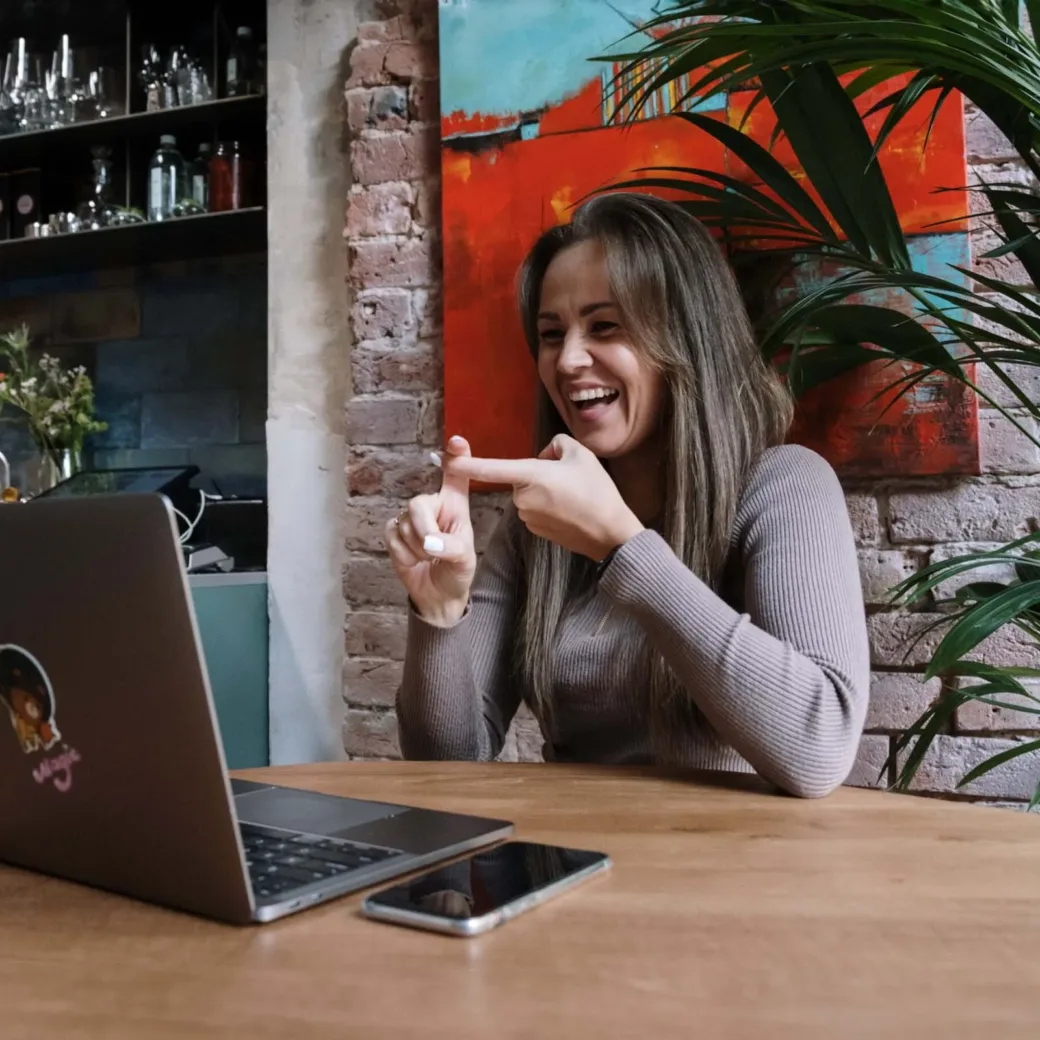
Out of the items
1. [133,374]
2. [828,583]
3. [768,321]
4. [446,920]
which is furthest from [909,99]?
[133,374]

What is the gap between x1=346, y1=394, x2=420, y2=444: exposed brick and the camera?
1875mm

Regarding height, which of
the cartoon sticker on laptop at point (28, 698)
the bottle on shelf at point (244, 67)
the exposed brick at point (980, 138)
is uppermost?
the bottle on shelf at point (244, 67)

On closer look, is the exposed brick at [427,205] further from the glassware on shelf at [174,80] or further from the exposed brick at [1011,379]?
the exposed brick at [1011,379]

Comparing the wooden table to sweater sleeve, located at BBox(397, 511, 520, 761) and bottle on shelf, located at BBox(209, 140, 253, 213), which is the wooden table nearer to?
sweater sleeve, located at BBox(397, 511, 520, 761)

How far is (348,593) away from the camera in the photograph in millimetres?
1920

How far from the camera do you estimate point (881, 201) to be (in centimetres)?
133

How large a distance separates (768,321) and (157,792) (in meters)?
1.29

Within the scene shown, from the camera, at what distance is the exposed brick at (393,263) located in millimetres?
1875

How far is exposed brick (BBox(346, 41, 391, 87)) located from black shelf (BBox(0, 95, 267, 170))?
1.00 ft

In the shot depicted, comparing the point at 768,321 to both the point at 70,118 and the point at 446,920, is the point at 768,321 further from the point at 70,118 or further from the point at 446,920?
the point at 70,118

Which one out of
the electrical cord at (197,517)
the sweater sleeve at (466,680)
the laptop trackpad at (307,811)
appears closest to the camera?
the laptop trackpad at (307,811)

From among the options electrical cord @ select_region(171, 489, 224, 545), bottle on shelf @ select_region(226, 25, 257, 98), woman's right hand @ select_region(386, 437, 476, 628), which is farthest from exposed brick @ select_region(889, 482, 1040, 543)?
bottle on shelf @ select_region(226, 25, 257, 98)

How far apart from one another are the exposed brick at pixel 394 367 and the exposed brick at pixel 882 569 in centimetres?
84

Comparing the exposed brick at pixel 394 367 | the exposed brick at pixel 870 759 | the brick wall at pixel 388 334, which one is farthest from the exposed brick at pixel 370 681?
the exposed brick at pixel 870 759
